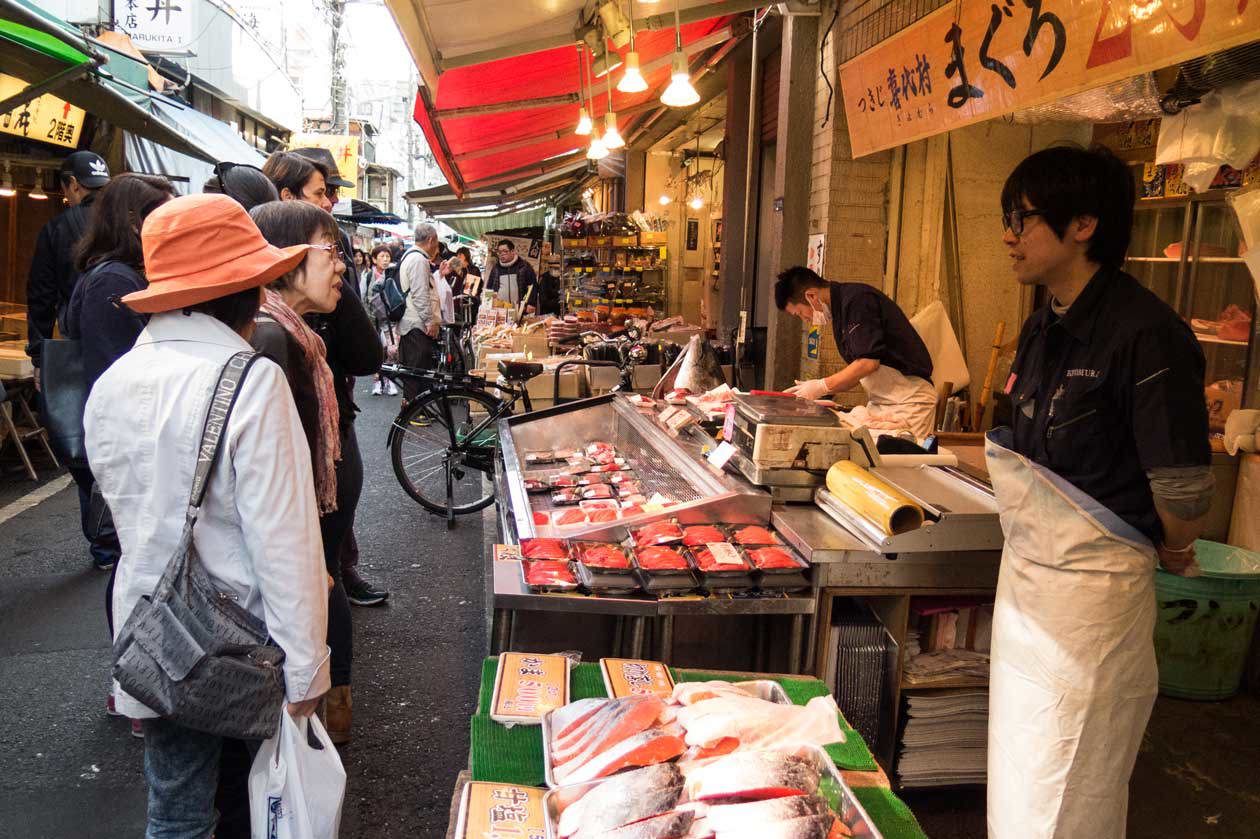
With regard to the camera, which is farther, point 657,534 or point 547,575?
point 657,534

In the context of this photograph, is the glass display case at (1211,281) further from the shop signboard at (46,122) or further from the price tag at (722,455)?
the shop signboard at (46,122)

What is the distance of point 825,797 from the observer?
5.93 feet

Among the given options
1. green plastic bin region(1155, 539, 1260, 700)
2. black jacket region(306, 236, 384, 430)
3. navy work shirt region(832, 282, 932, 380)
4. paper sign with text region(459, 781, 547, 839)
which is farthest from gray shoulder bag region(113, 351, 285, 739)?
green plastic bin region(1155, 539, 1260, 700)

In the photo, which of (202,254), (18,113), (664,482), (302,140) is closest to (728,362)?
(664,482)

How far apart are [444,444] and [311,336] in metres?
4.30

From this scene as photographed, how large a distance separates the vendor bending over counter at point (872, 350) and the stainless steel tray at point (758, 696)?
278 centimetres

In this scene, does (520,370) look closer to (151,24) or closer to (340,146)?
(151,24)

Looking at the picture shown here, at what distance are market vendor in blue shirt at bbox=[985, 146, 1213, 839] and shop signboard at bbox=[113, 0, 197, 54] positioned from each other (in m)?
18.0

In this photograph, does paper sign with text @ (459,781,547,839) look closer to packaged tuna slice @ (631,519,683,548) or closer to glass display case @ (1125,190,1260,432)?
packaged tuna slice @ (631,519,683,548)

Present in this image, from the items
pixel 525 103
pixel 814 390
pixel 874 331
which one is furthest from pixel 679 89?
pixel 525 103

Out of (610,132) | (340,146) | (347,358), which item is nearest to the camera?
(347,358)

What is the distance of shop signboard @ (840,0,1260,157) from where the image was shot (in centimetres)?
297

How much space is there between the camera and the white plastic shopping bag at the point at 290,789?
6.85 ft

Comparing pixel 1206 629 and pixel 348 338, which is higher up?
pixel 348 338
